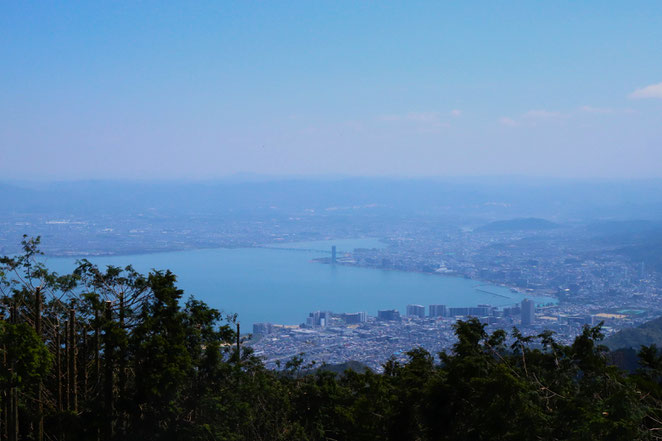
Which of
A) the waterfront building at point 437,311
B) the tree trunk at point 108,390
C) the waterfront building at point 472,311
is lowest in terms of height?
the waterfront building at point 437,311

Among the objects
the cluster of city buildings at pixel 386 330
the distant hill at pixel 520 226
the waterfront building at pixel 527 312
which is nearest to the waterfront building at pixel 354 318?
the cluster of city buildings at pixel 386 330

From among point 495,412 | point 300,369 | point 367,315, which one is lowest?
point 367,315

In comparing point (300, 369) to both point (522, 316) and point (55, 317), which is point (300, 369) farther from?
point (522, 316)

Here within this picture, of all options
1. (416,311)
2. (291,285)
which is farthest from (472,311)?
(291,285)

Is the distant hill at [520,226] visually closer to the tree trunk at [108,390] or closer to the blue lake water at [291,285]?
the blue lake water at [291,285]

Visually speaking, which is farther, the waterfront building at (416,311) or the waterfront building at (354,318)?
the waterfront building at (416,311)

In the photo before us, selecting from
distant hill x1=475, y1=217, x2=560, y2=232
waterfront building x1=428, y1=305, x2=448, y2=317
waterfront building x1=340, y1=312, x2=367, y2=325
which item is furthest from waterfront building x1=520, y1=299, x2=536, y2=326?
distant hill x1=475, y1=217, x2=560, y2=232

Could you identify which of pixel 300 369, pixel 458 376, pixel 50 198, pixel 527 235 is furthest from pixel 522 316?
pixel 50 198

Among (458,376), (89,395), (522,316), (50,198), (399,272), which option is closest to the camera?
(458,376)
